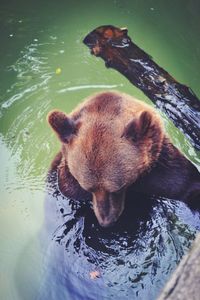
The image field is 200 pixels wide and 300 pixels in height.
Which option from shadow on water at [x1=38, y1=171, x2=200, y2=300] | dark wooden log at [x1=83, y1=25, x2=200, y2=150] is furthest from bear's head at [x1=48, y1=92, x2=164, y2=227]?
dark wooden log at [x1=83, y1=25, x2=200, y2=150]

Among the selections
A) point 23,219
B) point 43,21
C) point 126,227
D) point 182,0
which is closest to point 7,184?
point 23,219

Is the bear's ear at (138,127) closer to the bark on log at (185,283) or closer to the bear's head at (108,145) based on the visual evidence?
the bear's head at (108,145)

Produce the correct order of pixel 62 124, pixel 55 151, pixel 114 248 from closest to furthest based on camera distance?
pixel 62 124
pixel 114 248
pixel 55 151

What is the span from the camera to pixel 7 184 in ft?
19.5

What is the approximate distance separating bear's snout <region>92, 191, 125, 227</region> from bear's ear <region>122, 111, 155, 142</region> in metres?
0.54

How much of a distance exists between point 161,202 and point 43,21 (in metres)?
4.20

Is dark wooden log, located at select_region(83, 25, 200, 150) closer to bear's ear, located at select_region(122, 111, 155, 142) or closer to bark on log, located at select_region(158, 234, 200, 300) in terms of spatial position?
bear's ear, located at select_region(122, 111, 155, 142)

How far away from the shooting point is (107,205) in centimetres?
450

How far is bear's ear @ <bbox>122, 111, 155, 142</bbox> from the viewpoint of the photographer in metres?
4.25

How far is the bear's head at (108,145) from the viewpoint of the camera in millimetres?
4219

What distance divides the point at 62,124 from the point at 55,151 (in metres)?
1.75

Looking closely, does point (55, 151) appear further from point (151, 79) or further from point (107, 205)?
point (107, 205)

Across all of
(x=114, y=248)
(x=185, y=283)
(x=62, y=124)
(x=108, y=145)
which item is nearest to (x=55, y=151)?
(x=114, y=248)

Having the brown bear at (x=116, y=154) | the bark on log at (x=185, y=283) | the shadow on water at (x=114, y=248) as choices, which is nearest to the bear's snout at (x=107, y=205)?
the brown bear at (x=116, y=154)
